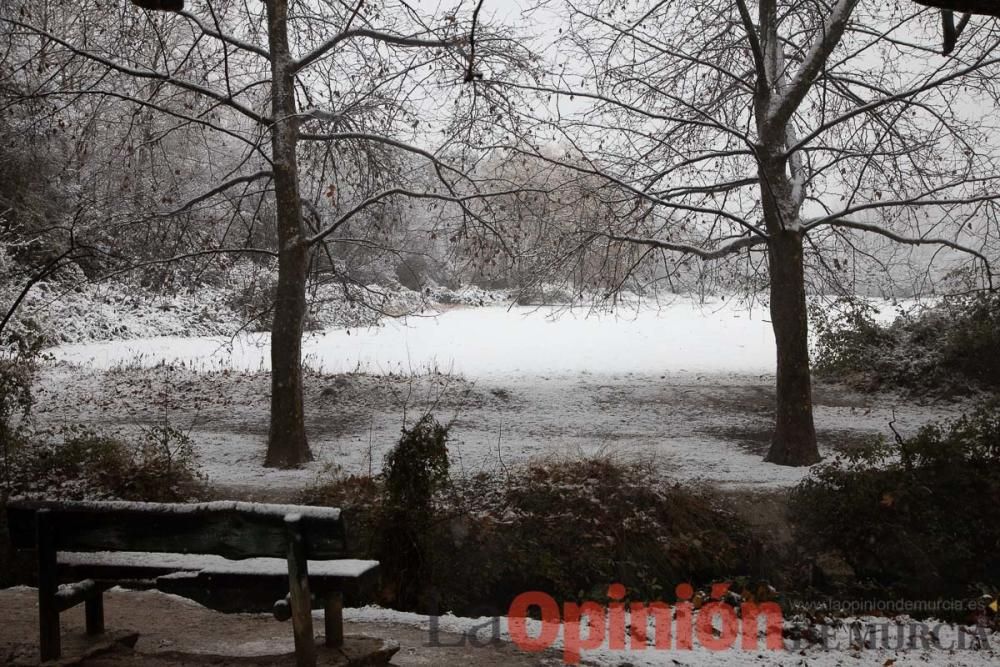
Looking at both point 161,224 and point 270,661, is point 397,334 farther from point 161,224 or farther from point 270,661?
point 270,661

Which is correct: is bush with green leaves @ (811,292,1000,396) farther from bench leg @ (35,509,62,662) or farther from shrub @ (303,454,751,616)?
bench leg @ (35,509,62,662)

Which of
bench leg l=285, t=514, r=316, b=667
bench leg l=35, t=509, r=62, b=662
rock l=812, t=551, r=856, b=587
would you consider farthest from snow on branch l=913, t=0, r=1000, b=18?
rock l=812, t=551, r=856, b=587

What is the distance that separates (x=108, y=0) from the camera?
28.2 feet

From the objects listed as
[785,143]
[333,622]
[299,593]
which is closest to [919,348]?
[785,143]

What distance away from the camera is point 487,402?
12422 millimetres

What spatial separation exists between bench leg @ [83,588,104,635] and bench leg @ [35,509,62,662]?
27cm

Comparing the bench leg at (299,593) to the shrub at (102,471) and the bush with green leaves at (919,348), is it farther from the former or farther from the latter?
the bush with green leaves at (919,348)

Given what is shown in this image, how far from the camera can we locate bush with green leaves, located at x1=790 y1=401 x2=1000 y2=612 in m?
6.70

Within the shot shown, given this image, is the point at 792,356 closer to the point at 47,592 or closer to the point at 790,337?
the point at 790,337

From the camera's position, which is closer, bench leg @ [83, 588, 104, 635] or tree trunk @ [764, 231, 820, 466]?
bench leg @ [83, 588, 104, 635]

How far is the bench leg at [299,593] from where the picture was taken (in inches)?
145

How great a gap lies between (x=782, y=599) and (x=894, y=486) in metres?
1.54

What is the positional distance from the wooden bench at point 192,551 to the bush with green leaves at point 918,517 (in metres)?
4.64

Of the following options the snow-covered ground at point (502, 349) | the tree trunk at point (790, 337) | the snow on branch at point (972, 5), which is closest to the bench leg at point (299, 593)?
the snow on branch at point (972, 5)
